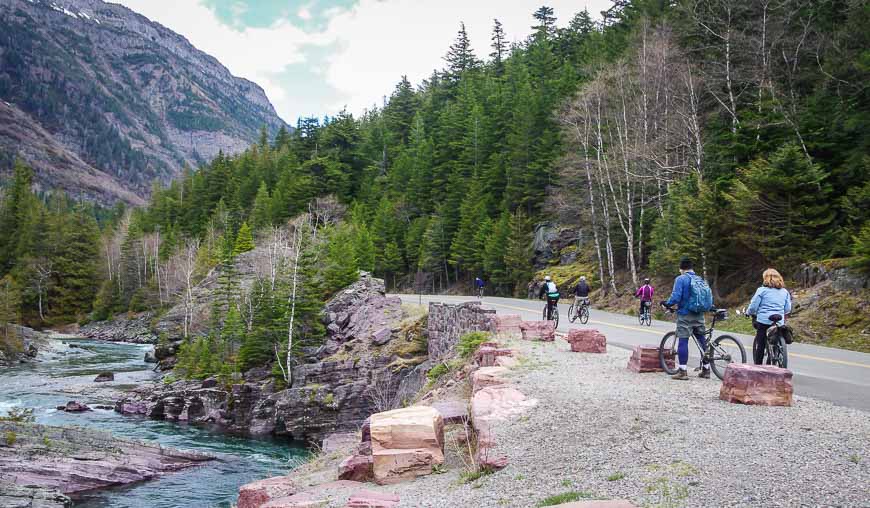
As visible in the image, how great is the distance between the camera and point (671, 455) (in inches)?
234

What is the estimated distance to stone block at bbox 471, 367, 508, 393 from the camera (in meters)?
10.5

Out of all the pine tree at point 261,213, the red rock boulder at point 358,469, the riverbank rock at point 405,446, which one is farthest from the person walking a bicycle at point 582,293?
the pine tree at point 261,213

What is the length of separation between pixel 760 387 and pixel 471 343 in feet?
30.0

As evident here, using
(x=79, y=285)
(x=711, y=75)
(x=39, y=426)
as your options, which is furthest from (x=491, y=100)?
(x=79, y=285)

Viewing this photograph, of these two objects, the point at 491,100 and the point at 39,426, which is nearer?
the point at 39,426

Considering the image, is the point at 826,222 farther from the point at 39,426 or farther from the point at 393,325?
the point at 39,426

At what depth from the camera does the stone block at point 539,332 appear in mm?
16328

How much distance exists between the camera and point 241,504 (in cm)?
869

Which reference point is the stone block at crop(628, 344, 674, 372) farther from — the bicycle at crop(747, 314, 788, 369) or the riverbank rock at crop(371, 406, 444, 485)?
the riverbank rock at crop(371, 406, 444, 485)

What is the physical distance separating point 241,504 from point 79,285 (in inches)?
3404

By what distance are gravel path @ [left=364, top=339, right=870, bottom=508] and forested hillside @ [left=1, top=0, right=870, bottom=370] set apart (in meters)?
13.1

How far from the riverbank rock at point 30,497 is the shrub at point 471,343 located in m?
12.5

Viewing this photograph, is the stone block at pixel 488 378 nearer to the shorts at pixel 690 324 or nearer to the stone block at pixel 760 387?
the shorts at pixel 690 324

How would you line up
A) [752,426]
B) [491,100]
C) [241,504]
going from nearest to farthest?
[752,426], [241,504], [491,100]
